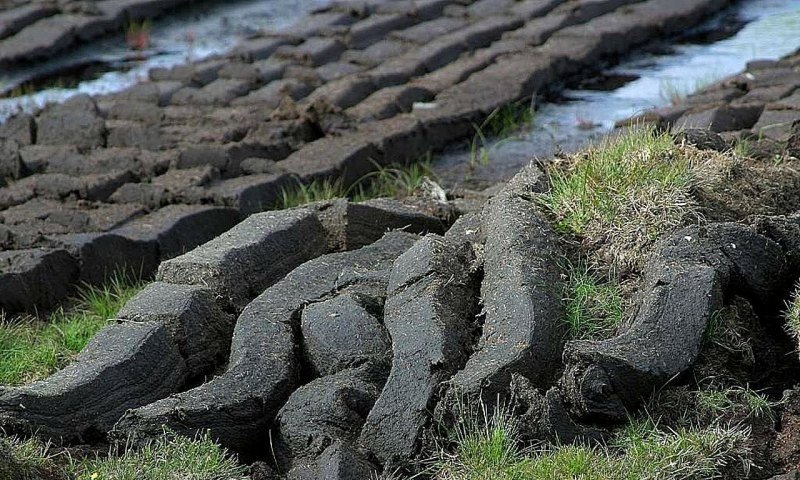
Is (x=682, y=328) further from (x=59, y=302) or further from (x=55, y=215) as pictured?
(x=55, y=215)

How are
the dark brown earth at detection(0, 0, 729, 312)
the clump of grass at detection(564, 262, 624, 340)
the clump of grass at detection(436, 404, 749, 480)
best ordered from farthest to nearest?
the dark brown earth at detection(0, 0, 729, 312) → the clump of grass at detection(564, 262, 624, 340) → the clump of grass at detection(436, 404, 749, 480)

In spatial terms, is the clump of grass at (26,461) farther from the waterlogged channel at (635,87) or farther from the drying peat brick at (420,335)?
the waterlogged channel at (635,87)

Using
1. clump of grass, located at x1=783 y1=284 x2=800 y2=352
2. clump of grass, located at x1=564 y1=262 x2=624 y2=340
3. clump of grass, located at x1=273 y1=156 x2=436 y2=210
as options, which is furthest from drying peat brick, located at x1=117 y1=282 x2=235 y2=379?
clump of grass, located at x1=783 y1=284 x2=800 y2=352

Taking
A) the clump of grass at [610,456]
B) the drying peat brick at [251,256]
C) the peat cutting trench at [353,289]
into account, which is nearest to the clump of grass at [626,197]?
the peat cutting trench at [353,289]

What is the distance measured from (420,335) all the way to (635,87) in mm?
4282

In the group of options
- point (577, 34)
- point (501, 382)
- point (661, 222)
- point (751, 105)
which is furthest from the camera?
point (577, 34)

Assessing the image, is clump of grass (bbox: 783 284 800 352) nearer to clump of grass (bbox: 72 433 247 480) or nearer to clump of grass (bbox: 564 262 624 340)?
clump of grass (bbox: 564 262 624 340)

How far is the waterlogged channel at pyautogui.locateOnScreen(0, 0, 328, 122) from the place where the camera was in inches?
316

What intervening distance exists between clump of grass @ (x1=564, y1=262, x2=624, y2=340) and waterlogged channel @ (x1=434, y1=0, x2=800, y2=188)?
1655mm

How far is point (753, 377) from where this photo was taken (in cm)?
380

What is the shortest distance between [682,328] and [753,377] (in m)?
0.34

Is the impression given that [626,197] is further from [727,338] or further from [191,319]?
[191,319]

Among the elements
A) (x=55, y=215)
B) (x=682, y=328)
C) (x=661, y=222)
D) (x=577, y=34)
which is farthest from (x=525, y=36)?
(x=682, y=328)

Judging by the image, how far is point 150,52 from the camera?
29.1ft
